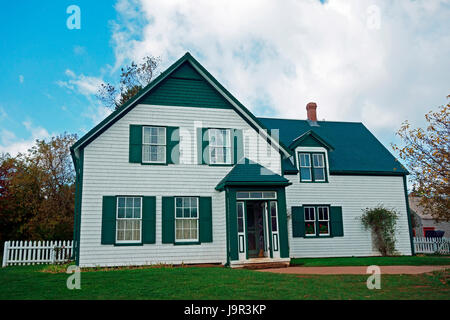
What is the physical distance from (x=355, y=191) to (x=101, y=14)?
15257 millimetres

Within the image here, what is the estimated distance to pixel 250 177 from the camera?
15.7m

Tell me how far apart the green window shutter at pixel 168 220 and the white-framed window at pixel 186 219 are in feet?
0.70

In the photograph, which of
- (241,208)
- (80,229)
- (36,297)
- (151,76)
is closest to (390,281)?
(241,208)

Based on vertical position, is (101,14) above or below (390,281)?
above

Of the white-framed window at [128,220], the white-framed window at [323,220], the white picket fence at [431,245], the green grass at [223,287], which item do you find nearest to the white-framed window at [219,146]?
the white-framed window at [128,220]

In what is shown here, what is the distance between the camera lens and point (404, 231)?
20.5 m

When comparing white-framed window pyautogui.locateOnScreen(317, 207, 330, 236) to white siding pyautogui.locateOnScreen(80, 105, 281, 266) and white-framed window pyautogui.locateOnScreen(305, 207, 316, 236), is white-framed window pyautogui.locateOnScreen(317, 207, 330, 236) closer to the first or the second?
white-framed window pyautogui.locateOnScreen(305, 207, 316, 236)

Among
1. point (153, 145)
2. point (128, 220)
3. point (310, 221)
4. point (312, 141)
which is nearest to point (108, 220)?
point (128, 220)

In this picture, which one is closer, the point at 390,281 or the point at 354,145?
the point at 390,281

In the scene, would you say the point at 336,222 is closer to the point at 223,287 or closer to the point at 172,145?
the point at 172,145

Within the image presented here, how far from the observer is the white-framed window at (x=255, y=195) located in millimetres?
15492

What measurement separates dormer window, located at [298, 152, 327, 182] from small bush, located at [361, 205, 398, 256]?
9.97 ft
